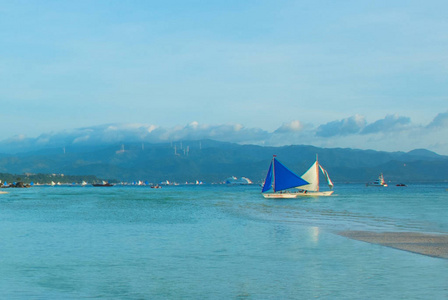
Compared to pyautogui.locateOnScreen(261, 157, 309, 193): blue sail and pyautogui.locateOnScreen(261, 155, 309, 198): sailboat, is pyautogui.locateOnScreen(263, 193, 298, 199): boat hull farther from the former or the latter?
pyautogui.locateOnScreen(261, 157, 309, 193): blue sail

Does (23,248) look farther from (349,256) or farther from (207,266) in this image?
(349,256)

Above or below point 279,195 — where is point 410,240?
below

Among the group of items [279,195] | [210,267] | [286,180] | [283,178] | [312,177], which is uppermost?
[312,177]

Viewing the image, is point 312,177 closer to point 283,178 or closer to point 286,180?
point 286,180

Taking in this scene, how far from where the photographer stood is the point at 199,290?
80.9 feet

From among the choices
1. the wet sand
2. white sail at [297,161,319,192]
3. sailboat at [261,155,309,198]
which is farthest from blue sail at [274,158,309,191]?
the wet sand

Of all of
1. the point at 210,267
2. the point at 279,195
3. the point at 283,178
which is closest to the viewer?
the point at 210,267

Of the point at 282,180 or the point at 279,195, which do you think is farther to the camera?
the point at 282,180

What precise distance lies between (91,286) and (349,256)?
15.9m

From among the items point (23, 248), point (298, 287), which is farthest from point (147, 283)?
point (23, 248)

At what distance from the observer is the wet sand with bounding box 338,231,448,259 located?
1421 inches

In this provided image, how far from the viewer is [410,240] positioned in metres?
42.0

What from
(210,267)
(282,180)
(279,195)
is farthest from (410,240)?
(282,180)

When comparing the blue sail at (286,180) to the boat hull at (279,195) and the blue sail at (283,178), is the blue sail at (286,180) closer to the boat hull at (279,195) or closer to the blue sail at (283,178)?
the blue sail at (283,178)
